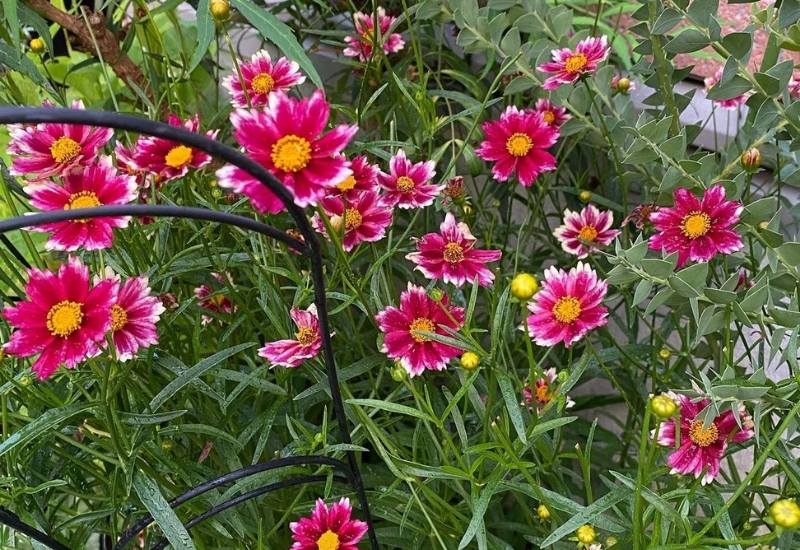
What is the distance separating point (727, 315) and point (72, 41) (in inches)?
35.0

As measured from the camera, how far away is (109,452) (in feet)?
1.90

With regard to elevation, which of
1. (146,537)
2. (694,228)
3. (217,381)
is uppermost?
(694,228)

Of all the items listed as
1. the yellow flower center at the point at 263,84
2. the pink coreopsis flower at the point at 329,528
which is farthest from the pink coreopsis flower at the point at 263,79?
the pink coreopsis flower at the point at 329,528

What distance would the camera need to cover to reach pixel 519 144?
0.63m

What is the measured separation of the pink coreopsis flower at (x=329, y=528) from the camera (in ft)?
1.62

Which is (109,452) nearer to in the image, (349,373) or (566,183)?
(349,373)

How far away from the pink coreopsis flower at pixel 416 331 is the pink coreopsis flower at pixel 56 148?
22 centimetres

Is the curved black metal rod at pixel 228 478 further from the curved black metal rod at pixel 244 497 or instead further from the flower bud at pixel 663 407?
the flower bud at pixel 663 407

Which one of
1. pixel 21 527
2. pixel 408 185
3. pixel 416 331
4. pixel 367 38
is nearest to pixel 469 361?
pixel 416 331

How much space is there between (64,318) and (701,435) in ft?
1.33

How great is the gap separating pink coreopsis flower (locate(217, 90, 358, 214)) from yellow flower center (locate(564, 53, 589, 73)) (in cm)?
33

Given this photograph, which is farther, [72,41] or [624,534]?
[72,41]

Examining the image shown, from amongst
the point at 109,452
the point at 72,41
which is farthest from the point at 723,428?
the point at 72,41

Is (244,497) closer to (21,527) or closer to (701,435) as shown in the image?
(21,527)
